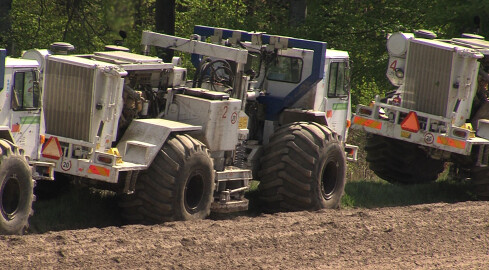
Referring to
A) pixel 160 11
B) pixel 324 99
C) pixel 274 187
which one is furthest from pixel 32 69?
pixel 160 11

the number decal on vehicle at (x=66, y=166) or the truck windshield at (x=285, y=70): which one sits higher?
the truck windshield at (x=285, y=70)

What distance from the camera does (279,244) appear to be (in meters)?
11.3

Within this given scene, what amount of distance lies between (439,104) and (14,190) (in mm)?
7962

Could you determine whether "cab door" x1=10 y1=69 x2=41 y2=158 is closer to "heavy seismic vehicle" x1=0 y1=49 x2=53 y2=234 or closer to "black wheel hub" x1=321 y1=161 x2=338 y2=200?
"heavy seismic vehicle" x1=0 y1=49 x2=53 y2=234

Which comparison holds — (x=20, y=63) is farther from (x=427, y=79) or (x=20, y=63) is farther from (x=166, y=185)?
(x=427, y=79)

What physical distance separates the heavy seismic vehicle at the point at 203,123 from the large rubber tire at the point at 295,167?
16 mm

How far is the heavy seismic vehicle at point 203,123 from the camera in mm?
11562

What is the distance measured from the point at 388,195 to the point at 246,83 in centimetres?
422

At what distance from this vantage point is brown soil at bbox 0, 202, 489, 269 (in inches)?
380

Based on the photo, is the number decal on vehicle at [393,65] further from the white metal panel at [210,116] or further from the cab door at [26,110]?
the cab door at [26,110]

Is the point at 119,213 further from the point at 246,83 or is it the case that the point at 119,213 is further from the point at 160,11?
the point at 160,11

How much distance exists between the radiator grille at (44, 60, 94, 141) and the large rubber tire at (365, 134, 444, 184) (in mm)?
7574

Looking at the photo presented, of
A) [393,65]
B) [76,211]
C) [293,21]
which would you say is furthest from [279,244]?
[293,21]

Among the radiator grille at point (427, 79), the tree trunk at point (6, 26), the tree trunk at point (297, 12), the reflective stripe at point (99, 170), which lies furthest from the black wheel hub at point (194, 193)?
the tree trunk at point (297, 12)
